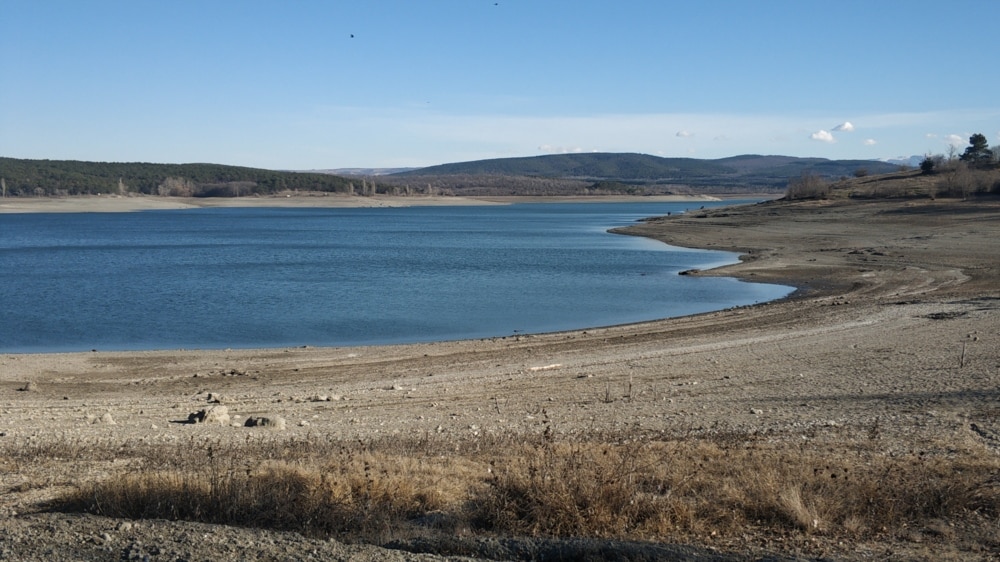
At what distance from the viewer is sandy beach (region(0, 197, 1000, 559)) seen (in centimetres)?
911

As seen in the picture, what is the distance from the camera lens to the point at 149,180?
176750mm

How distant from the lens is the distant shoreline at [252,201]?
132m

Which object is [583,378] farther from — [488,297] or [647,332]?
[488,297]

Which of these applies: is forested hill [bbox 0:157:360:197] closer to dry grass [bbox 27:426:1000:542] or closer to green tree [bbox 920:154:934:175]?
green tree [bbox 920:154:934:175]

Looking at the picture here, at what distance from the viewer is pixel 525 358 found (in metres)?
17.1

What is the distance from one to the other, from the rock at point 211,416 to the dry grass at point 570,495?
144 inches

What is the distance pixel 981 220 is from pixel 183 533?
47646mm

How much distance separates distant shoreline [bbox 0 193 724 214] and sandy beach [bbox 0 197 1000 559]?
124004 millimetres

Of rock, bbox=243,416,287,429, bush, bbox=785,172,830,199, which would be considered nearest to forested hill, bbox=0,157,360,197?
bush, bbox=785,172,830,199

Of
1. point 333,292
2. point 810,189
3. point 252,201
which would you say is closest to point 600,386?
point 333,292

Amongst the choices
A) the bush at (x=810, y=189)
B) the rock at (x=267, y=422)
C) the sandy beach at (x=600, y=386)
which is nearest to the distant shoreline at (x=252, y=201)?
the bush at (x=810, y=189)

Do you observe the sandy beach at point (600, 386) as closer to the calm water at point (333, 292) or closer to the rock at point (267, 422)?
the rock at point (267, 422)

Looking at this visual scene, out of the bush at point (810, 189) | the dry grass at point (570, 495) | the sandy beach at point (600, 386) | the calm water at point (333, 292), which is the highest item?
the bush at point (810, 189)

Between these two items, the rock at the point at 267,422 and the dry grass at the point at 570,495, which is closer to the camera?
the dry grass at the point at 570,495
